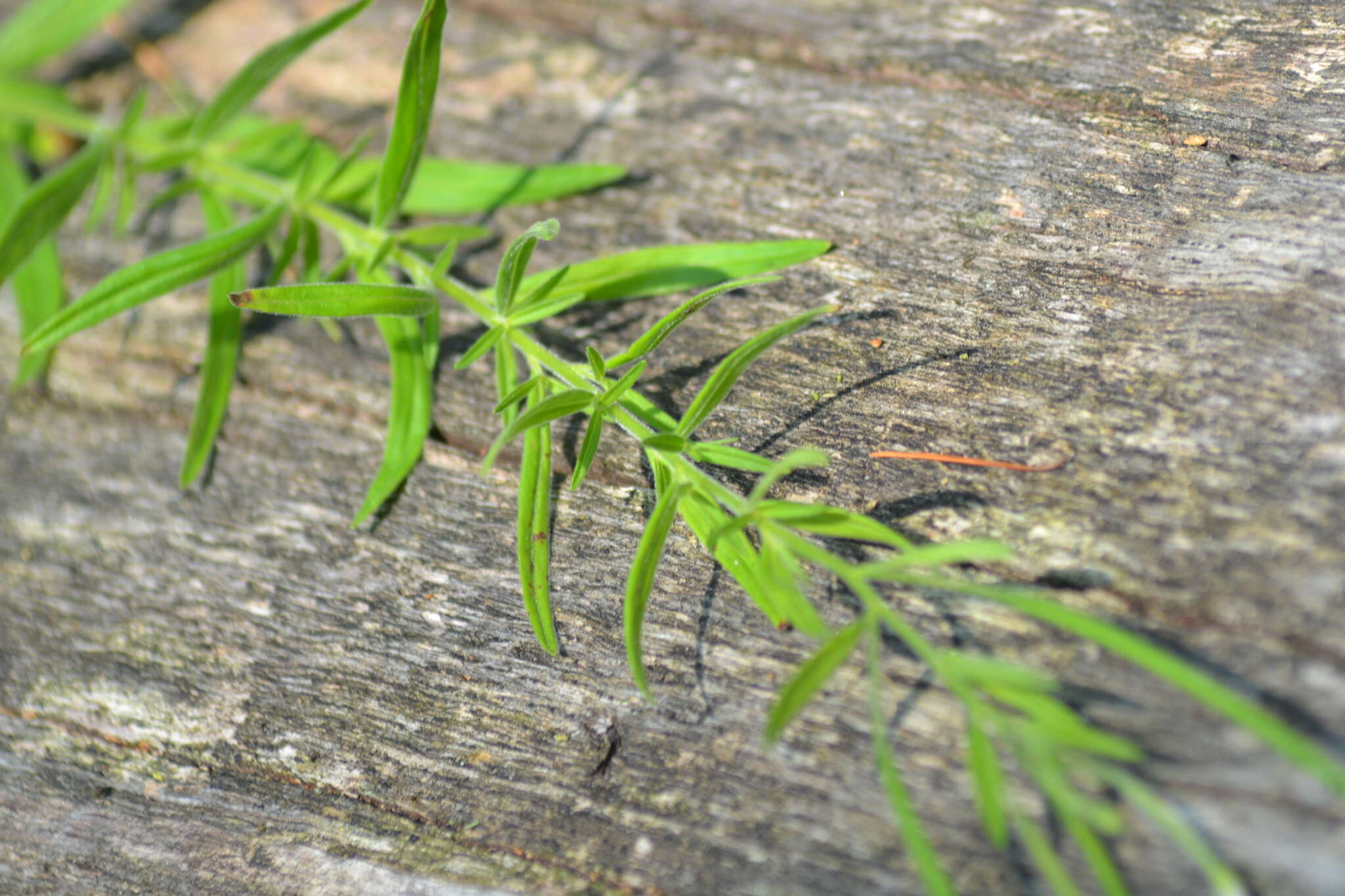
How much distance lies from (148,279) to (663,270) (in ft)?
3.10

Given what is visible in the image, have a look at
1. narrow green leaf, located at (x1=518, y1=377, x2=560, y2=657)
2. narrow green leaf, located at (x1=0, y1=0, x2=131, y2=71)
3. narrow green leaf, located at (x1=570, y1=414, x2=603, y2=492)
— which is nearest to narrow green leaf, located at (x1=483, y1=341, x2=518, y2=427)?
narrow green leaf, located at (x1=518, y1=377, x2=560, y2=657)

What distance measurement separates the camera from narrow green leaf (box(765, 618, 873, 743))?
3.23ft

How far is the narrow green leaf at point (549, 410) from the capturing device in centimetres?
119

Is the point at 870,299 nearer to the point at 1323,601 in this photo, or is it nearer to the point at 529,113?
the point at 1323,601

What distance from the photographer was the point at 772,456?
4.67 ft

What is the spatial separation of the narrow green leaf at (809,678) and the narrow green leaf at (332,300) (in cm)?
Answer: 93

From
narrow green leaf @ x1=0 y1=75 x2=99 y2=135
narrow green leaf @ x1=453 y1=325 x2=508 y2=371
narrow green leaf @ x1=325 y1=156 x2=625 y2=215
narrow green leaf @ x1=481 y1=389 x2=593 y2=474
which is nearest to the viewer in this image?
narrow green leaf @ x1=481 y1=389 x2=593 y2=474

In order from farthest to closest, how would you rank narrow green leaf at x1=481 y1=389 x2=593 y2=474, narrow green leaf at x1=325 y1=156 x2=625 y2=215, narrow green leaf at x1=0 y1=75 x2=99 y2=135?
narrow green leaf at x1=0 y1=75 x2=99 y2=135
narrow green leaf at x1=325 y1=156 x2=625 y2=215
narrow green leaf at x1=481 y1=389 x2=593 y2=474

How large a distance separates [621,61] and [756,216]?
2.33 ft

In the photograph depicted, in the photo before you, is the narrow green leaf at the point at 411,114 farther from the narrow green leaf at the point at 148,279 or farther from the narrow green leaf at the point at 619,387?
the narrow green leaf at the point at 619,387

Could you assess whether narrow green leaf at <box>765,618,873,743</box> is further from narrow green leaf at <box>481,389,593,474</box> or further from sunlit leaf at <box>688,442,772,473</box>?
narrow green leaf at <box>481,389,593,474</box>

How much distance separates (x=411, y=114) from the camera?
168cm

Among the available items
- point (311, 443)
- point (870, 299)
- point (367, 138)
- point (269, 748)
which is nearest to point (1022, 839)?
point (870, 299)

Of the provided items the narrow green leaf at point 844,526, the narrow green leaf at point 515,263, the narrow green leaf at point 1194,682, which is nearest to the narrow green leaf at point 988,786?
the narrow green leaf at point 1194,682
